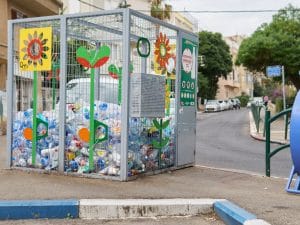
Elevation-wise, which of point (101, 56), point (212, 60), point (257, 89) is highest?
point (212, 60)

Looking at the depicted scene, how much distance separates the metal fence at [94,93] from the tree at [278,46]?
26.2m

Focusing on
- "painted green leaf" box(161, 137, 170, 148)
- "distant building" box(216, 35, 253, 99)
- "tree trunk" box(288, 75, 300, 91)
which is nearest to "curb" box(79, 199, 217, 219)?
"painted green leaf" box(161, 137, 170, 148)

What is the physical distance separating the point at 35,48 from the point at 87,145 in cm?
189

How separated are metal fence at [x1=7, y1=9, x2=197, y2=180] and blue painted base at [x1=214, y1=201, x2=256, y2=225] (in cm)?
215

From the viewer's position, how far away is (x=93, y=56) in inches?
337

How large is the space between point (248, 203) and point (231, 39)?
325 ft

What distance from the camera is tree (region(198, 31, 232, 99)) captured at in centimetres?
7088

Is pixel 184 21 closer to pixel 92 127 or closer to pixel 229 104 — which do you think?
pixel 229 104

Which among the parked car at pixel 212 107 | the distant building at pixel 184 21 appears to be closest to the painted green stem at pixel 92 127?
the parked car at pixel 212 107

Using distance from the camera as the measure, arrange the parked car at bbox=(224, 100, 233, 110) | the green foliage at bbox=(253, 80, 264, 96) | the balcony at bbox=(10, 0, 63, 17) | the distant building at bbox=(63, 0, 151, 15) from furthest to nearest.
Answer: the green foliage at bbox=(253, 80, 264, 96)
the parked car at bbox=(224, 100, 233, 110)
the distant building at bbox=(63, 0, 151, 15)
the balcony at bbox=(10, 0, 63, 17)

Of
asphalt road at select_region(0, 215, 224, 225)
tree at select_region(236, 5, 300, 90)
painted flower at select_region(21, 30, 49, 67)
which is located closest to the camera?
asphalt road at select_region(0, 215, 224, 225)

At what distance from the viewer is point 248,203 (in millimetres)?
6781

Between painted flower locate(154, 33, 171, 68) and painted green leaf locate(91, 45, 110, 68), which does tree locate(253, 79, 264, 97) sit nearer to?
painted flower locate(154, 33, 171, 68)

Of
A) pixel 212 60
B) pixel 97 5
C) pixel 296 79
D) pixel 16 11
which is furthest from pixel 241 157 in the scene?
pixel 212 60
